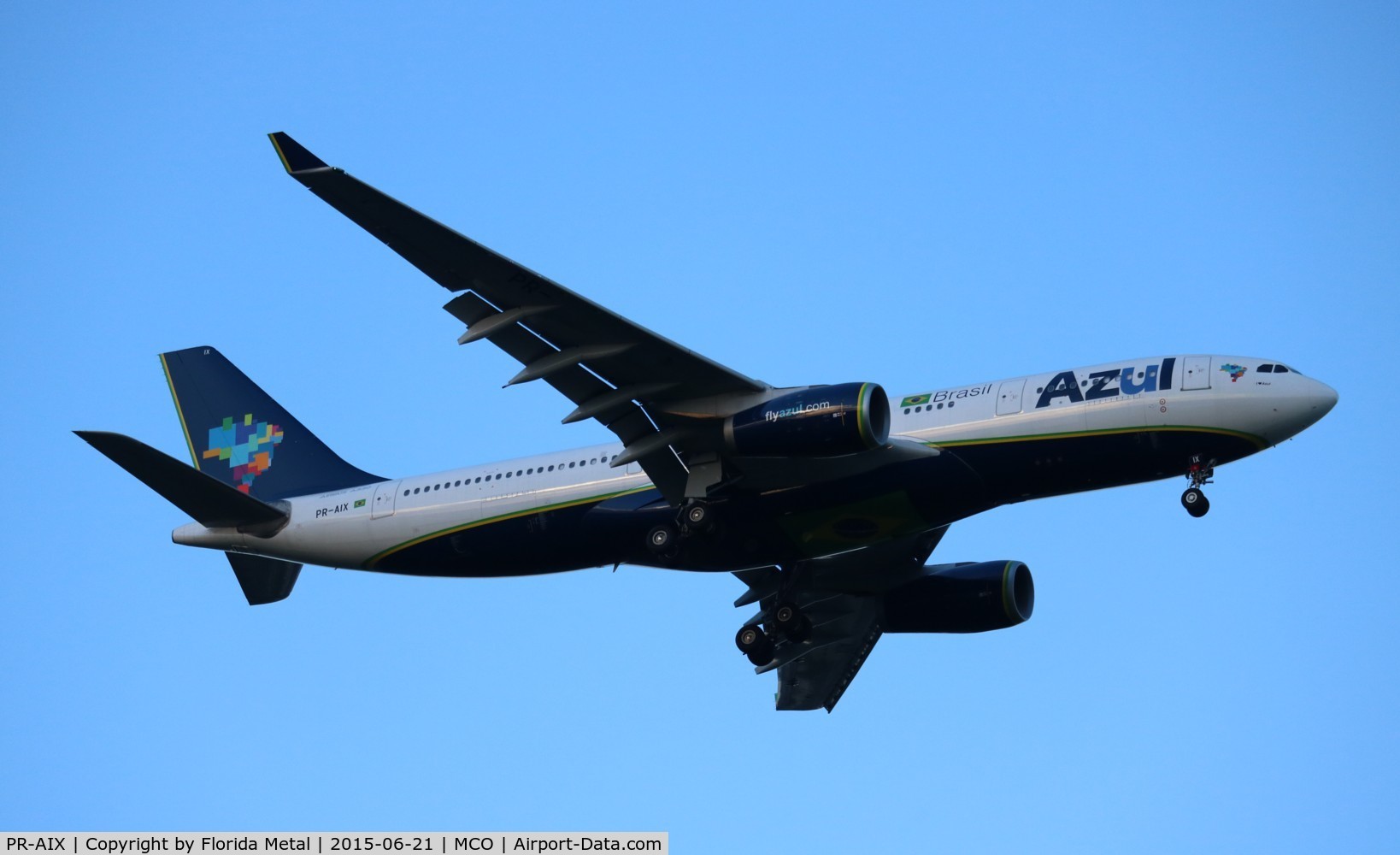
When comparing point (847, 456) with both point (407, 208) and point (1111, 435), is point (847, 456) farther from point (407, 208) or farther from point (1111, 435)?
point (407, 208)

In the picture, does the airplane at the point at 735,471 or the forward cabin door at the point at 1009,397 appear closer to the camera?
the airplane at the point at 735,471

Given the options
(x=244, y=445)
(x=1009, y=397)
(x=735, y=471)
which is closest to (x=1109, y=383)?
(x=1009, y=397)

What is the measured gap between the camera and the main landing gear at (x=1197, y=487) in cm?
3272

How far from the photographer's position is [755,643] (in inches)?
1483

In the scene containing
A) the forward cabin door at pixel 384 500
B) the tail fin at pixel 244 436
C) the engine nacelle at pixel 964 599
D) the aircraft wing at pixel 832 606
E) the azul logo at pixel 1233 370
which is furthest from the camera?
the tail fin at pixel 244 436

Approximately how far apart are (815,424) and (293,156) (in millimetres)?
10601

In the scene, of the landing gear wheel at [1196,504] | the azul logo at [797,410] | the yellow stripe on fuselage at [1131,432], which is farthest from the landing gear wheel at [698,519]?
the landing gear wheel at [1196,504]

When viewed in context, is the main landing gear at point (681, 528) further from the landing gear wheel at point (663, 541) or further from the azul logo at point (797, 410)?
the azul logo at point (797, 410)

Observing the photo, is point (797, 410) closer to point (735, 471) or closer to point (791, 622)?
point (735, 471)

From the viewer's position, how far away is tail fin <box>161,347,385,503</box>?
41.1 m

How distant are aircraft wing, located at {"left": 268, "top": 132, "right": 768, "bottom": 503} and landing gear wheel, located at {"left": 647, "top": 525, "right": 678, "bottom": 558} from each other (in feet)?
2.30

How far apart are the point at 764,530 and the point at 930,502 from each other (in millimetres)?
3584

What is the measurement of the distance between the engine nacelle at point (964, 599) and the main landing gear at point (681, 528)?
757 cm

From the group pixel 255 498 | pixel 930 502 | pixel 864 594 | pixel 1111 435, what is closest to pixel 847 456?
pixel 930 502
